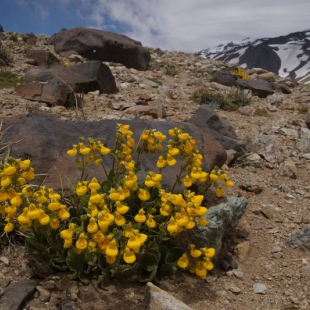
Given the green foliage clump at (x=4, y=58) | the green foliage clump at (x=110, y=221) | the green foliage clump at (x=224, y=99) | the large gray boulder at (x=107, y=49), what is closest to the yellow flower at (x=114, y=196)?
the green foliage clump at (x=110, y=221)

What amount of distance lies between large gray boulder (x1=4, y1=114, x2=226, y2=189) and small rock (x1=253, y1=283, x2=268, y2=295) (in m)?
1.27

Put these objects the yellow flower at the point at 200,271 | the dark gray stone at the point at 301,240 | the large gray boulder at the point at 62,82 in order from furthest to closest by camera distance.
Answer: the large gray boulder at the point at 62,82 → the dark gray stone at the point at 301,240 → the yellow flower at the point at 200,271

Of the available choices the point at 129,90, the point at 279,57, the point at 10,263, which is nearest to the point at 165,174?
the point at 10,263

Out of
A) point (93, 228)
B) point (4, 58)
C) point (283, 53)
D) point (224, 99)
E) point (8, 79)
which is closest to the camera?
point (93, 228)

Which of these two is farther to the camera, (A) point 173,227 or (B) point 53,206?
(A) point 173,227

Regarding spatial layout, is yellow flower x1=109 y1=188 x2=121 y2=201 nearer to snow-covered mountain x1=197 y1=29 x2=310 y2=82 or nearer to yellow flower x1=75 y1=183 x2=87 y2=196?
yellow flower x1=75 y1=183 x2=87 y2=196

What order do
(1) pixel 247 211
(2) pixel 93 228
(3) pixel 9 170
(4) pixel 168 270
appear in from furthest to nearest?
(1) pixel 247 211, (4) pixel 168 270, (3) pixel 9 170, (2) pixel 93 228

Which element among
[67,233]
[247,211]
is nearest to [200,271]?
[67,233]

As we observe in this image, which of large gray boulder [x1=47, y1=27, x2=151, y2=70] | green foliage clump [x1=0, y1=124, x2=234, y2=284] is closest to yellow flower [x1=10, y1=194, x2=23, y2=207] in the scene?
green foliage clump [x1=0, y1=124, x2=234, y2=284]

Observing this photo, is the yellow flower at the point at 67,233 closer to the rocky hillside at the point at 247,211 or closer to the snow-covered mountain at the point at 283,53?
the rocky hillside at the point at 247,211

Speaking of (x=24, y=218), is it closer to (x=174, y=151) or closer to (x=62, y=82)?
(x=174, y=151)

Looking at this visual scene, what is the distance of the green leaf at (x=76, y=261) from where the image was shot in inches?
105

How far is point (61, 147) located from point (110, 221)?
1.83 meters

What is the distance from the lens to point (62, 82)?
292 inches
